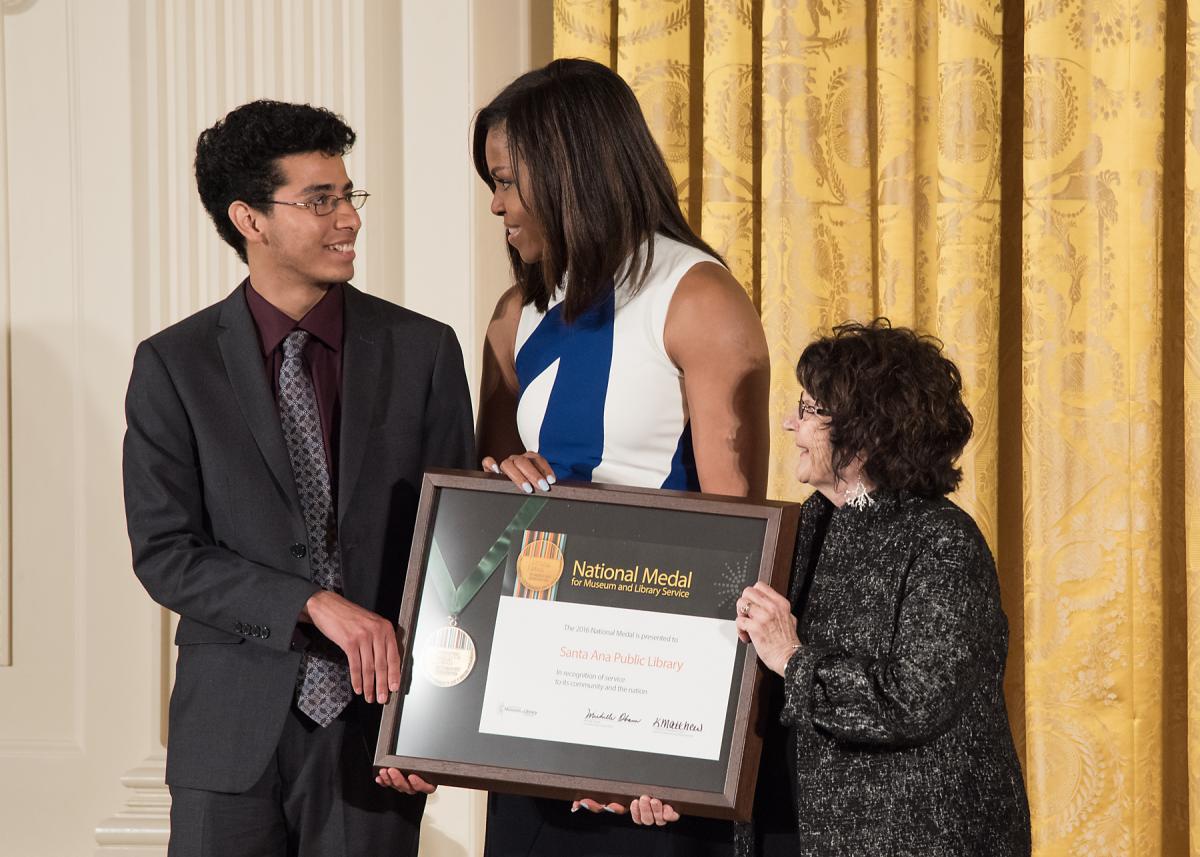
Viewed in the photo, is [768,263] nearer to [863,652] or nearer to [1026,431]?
[1026,431]

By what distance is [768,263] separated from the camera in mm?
2896

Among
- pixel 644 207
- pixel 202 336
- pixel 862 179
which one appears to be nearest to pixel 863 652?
pixel 644 207

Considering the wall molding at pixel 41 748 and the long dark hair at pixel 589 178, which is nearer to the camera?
the long dark hair at pixel 589 178

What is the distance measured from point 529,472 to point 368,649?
30cm

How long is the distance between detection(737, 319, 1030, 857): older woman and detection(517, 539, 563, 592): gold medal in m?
0.24

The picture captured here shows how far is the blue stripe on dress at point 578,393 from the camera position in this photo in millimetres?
1800

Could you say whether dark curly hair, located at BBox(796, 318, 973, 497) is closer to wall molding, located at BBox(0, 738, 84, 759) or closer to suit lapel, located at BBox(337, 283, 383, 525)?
suit lapel, located at BBox(337, 283, 383, 525)

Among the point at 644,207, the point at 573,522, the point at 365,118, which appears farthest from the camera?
the point at 365,118

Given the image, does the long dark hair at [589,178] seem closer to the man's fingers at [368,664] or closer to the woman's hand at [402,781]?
the man's fingers at [368,664]

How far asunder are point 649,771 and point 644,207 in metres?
0.74

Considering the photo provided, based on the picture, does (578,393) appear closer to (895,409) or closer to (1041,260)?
(895,409)

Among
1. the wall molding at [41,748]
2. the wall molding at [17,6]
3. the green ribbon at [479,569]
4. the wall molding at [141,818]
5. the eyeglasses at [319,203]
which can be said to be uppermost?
the wall molding at [17,6]

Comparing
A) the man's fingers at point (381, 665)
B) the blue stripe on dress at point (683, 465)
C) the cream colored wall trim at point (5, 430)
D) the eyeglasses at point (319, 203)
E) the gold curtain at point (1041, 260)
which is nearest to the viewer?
the man's fingers at point (381, 665)

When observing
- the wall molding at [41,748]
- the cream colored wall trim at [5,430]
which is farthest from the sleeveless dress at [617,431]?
the cream colored wall trim at [5,430]
